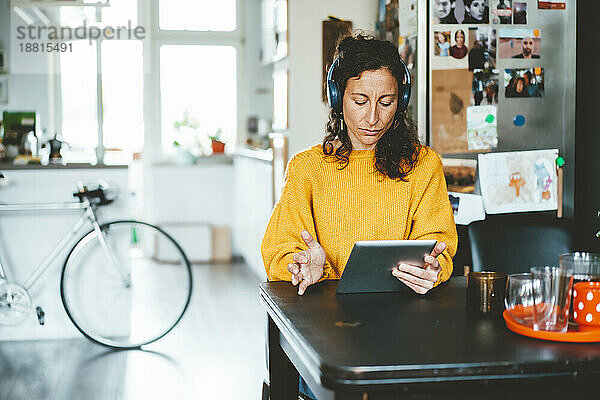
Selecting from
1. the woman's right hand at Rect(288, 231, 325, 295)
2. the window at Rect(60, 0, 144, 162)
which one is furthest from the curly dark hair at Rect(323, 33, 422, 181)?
the window at Rect(60, 0, 144, 162)

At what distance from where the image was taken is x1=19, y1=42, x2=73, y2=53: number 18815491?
175 inches

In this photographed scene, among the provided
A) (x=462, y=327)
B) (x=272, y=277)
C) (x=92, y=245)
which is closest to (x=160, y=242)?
(x=92, y=245)

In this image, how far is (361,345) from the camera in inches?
55.5

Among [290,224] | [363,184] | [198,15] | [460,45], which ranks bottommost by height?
[290,224]

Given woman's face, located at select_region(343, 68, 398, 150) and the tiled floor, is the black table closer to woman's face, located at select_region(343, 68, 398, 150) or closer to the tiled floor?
woman's face, located at select_region(343, 68, 398, 150)

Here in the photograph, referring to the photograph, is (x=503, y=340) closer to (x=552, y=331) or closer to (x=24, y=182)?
(x=552, y=331)

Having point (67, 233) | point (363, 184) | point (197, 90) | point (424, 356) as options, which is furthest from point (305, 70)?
point (424, 356)

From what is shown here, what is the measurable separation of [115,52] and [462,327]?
11.4ft

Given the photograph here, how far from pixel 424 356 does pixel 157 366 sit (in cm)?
268

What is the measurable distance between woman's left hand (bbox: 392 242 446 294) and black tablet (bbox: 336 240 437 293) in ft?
0.04

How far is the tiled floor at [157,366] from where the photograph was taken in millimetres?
3434

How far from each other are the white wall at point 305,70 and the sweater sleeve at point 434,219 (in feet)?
8.86

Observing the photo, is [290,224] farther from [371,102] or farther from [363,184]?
[371,102]

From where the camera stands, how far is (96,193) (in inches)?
164
